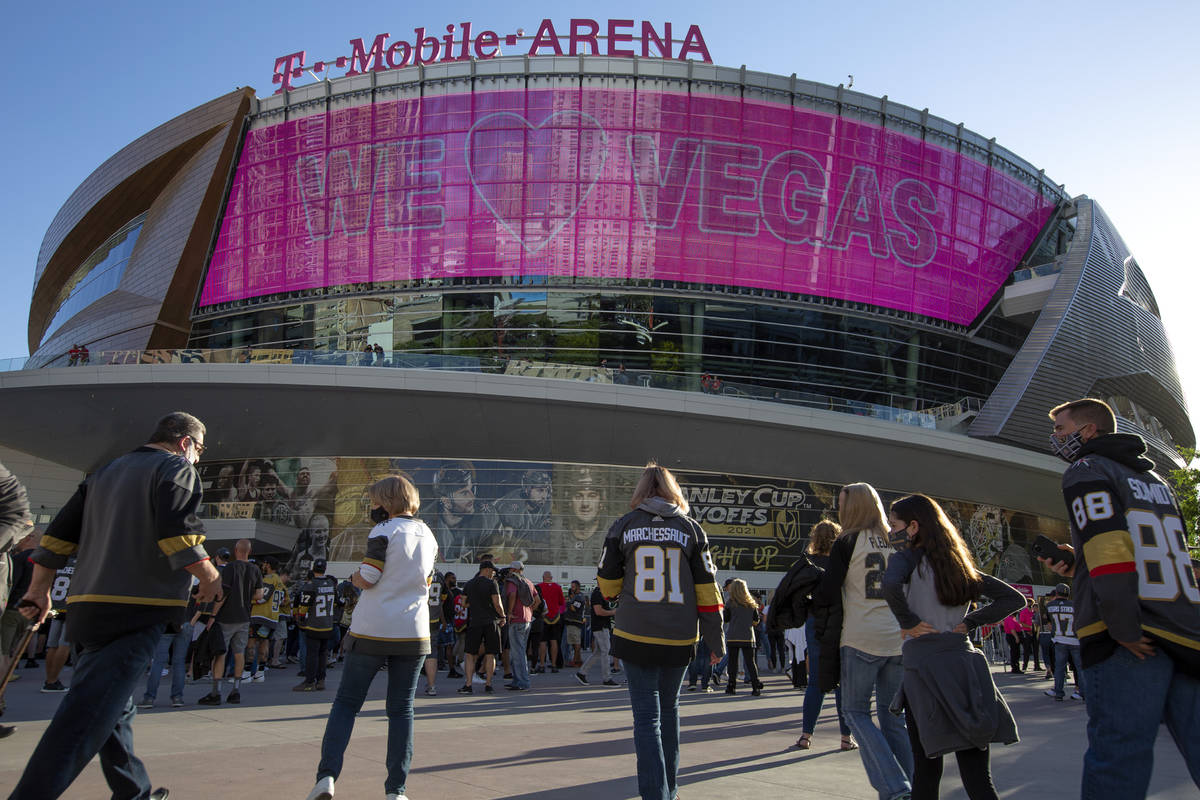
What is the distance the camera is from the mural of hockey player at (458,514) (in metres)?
33.8

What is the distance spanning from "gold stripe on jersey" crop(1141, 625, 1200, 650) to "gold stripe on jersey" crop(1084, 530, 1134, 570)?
28 centimetres

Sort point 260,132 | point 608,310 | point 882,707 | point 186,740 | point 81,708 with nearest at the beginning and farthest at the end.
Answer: point 81,708 → point 882,707 → point 186,740 → point 608,310 → point 260,132

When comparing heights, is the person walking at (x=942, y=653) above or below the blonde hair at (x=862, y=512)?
below

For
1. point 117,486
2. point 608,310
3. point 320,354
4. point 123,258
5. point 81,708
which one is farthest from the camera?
point 123,258

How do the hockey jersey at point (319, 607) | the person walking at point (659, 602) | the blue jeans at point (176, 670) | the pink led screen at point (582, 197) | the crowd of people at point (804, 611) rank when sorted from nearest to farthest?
the crowd of people at point (804, 611) < the person walking at point (659, 602) < the blue jeans at point (176, 670) < the hockey jersey at point (319, 607) < the pink led screen at point (582, 197)

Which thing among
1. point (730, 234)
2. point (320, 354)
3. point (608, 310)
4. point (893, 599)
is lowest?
point (893, 599)

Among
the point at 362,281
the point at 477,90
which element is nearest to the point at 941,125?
the point at 477,90

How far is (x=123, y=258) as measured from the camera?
155 feet

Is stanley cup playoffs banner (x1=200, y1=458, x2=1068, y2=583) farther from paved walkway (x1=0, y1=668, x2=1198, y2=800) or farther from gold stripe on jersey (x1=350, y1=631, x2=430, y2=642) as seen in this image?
gold stripe on jersey (x1=350, y1=631, x2=430, y2=642)

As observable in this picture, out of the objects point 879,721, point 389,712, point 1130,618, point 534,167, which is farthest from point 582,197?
point 1130,618

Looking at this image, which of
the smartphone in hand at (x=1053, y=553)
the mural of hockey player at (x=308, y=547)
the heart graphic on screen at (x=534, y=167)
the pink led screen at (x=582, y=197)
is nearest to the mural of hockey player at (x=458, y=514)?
the mural of hockey player at (x=308, y=547)

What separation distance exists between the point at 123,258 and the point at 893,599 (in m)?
50.6

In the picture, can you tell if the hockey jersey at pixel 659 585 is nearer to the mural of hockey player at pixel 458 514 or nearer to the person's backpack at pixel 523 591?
the person's backpack at pixel 523 591

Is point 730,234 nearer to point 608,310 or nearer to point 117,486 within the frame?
point 608,310
